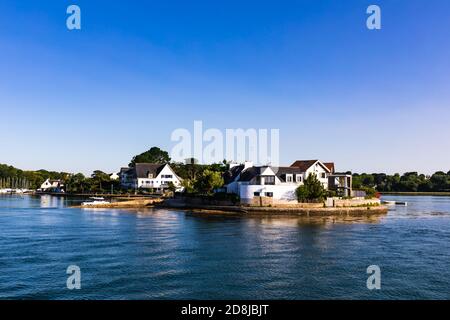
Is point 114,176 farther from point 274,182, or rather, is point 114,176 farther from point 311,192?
point 311,192

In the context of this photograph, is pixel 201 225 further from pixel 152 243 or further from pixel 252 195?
pixel 252 195

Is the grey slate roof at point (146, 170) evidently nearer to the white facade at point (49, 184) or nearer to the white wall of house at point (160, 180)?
the white wall of house at point (160, 180)

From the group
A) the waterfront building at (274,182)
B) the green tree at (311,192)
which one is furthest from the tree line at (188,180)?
the green tree at (311,192)

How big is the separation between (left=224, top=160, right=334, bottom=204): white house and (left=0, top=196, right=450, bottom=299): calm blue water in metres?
19.9

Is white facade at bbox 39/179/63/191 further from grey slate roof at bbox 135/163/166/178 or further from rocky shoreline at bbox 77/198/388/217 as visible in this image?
rocky shoreline at bbox 77/198/388/217

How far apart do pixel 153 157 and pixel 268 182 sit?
99.2 m

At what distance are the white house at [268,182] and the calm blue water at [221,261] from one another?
19944 millimetres

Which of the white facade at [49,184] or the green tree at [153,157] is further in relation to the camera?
the white facade at [49,184]

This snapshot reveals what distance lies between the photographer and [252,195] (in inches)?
2785

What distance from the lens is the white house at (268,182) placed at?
70.5 meters

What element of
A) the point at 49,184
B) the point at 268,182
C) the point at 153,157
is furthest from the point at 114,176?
the point at 268,182

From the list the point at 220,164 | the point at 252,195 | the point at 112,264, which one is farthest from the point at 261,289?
the point at 220,164

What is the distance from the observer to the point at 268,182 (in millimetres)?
71188

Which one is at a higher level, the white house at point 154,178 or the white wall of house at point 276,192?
the white house at point 154,178
